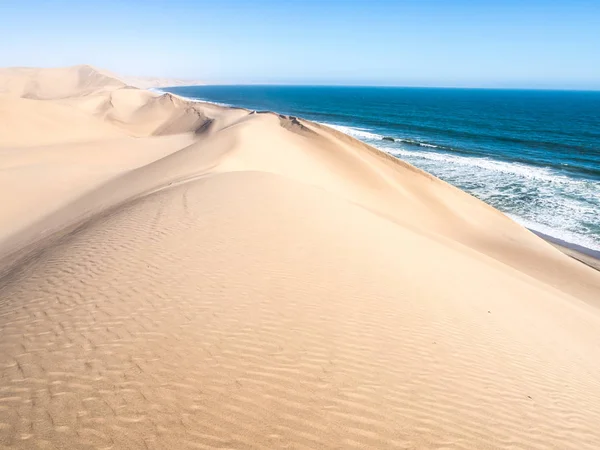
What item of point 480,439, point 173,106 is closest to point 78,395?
point 480,439

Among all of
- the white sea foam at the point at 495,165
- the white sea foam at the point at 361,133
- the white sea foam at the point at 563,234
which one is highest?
the white sea foam at the point at 361,133

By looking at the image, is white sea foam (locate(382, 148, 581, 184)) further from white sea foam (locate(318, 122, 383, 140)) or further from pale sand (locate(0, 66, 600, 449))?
pale sand (locate(0, 66, 600, 449))

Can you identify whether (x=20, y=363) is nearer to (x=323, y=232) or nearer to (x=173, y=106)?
→ (x=323, y=232)

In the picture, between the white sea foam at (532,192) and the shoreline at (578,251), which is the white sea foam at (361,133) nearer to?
the white sea foam at (532,192)

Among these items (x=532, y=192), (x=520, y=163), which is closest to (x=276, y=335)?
(x=532, y=192)

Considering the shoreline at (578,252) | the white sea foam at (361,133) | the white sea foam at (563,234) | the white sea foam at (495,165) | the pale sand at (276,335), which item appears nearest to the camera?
the pale sand at (276,335)

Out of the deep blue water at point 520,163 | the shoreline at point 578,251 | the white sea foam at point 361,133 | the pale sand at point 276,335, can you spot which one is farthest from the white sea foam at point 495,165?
the pale sand at point 276,335

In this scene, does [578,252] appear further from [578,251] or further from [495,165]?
[495,165]

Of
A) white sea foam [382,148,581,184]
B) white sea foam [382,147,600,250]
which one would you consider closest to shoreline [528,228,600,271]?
white sea foam [382,147,600,250]
